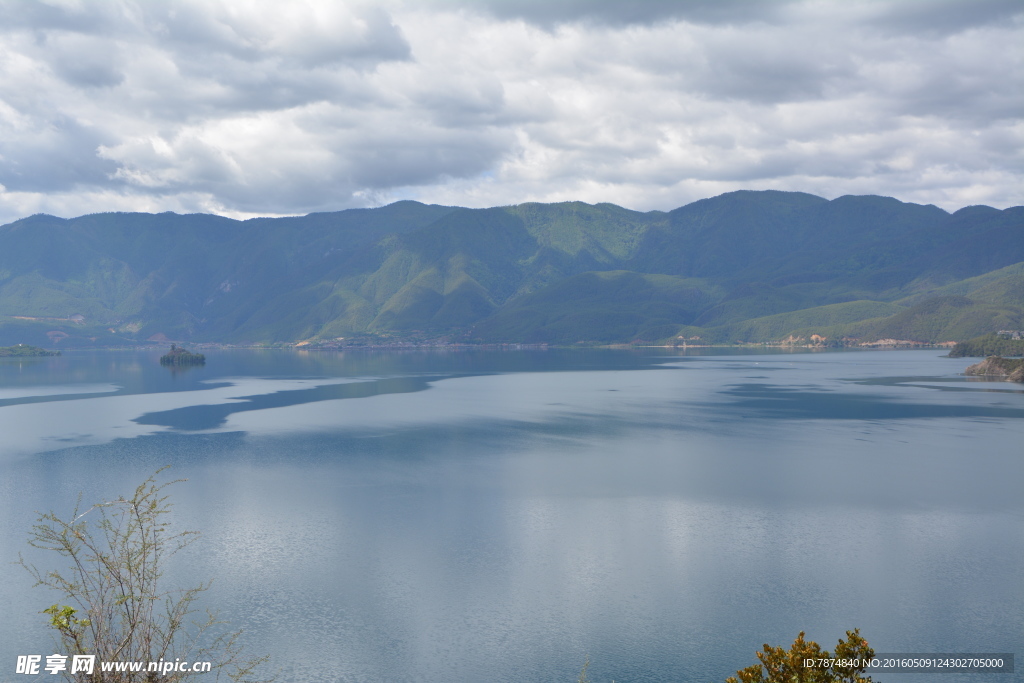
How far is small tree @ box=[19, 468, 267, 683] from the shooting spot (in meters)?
14.7

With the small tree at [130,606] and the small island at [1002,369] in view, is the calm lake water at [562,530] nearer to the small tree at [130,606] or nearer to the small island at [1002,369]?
the small tree at [130,606]

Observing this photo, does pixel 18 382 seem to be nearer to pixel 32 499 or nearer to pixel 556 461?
pixel 32 499

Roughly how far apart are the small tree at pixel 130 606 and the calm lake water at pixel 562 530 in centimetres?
Result: 161

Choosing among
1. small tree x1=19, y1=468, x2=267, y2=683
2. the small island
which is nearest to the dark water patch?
small tree x1=19, y1=468, x2=267, y2=683

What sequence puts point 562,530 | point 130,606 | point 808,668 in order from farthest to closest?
point 562,530 → point 130,606 → point 808,668

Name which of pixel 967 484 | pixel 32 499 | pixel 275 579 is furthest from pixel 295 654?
pixel 967 484

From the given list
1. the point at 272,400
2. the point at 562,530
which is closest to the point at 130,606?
the point at 562,530

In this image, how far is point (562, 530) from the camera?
149 ft

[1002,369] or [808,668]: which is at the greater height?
[808,668]

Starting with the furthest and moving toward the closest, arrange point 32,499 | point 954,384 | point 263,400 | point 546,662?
point 954,384
point 263,400
point 32,499
point 546,662

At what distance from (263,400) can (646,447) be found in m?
72.3

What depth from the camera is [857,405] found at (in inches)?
4343

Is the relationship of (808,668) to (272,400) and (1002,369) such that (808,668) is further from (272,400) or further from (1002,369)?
(1002,369)

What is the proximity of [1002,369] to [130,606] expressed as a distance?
17160 cm
